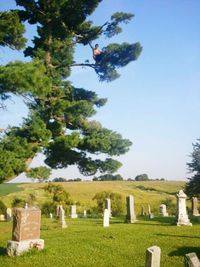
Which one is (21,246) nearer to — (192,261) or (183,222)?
(192,261)

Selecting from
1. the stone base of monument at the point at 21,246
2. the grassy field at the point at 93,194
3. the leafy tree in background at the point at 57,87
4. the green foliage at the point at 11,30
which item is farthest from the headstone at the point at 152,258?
the grassy field at the point at 93,194

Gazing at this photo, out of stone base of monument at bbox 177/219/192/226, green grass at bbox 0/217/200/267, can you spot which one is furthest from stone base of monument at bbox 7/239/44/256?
stone base of monument at bbox 177/219/192/226

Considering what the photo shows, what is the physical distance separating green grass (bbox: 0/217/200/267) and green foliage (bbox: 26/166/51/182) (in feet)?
8.68

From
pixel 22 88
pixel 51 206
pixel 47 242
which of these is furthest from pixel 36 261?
pixel 51 206

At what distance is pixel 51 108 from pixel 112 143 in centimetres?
376

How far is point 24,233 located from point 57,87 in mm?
9997

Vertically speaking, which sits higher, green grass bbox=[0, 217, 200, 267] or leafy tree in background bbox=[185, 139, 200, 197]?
leafy tree in background bbox=[185, 139, 200, 197]

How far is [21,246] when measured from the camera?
40.3 ft

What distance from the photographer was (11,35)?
767 inches

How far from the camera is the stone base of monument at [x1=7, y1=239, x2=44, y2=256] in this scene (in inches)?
481

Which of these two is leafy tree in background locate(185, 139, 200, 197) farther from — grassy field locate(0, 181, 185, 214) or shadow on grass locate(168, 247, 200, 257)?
shadow on grass locate(168, 247, 200, 257)

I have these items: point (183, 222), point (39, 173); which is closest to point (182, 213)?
point (183, 222)

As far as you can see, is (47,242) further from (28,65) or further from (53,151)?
(28,65)

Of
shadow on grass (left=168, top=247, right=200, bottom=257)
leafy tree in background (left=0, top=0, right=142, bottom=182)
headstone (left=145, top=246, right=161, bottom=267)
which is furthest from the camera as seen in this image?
leafy tree in background (left=0, top=0, right=142, bottom=182)
